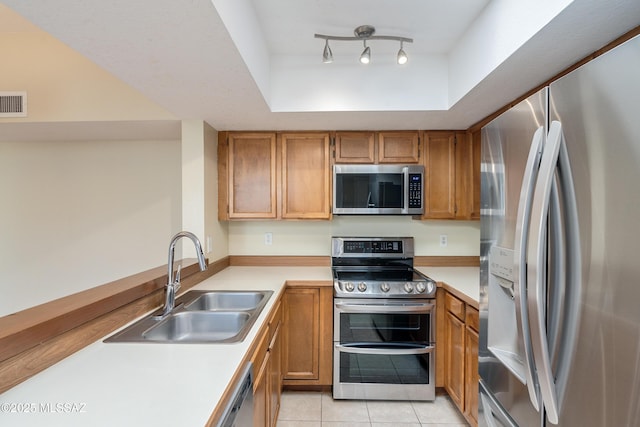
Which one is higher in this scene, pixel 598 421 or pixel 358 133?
pixel 358 133

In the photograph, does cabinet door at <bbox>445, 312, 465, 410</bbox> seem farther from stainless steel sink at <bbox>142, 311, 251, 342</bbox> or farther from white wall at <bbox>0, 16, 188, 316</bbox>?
white wall at <bbox>0, 16, 188, 316</bbox>

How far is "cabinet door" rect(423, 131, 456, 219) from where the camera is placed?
8.63ft

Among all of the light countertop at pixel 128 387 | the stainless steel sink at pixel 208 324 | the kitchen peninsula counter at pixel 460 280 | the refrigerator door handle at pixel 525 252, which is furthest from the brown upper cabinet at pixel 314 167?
the refrigerator door handle at pixel 525 252

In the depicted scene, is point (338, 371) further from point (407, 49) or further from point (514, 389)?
point (407, 49)

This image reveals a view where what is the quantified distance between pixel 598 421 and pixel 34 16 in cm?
205

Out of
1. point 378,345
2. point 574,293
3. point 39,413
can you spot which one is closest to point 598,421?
point 574,293

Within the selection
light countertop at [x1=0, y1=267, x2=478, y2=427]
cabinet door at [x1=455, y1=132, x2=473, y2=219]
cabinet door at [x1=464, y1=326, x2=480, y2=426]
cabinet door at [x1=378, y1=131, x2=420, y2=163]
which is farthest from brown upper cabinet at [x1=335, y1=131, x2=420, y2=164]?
light countertop at [x1=0, y1=267, x2=478, y2=427]

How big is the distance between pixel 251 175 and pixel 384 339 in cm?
167

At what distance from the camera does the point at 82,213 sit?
2.90 meters

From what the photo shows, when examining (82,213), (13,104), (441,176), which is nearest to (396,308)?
(441,176)

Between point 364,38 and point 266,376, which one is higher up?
point 364,38

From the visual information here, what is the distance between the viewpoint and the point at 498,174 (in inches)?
42.2

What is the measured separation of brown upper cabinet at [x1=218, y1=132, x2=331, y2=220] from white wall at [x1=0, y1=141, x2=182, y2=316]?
614mm

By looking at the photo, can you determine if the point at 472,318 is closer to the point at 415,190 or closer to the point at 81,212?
the point at 415,190
